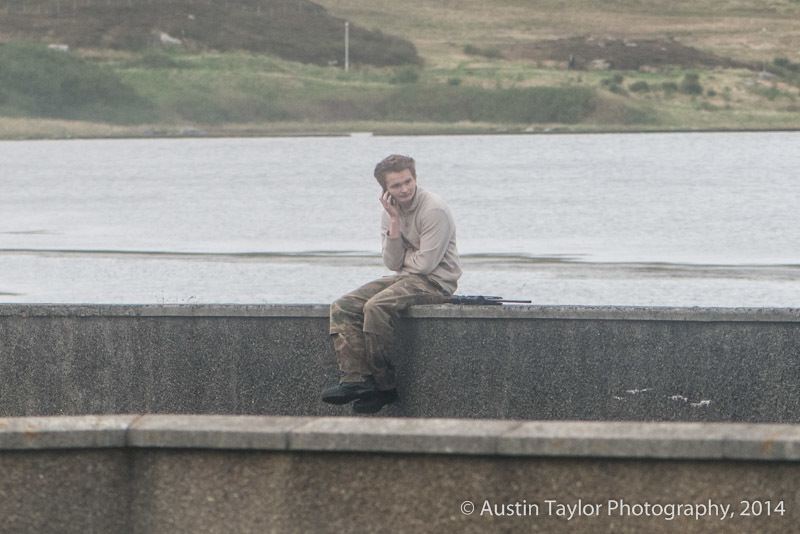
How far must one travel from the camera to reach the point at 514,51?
375 feet

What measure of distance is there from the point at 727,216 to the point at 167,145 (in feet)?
140

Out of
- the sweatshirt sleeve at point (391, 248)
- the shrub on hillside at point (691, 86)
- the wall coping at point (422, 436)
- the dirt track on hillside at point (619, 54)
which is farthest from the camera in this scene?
the dirt track on hillside at point (619, 54)

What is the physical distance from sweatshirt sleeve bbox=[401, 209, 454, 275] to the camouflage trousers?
197 mm

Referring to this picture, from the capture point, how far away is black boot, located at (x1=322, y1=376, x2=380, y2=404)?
18.8ft

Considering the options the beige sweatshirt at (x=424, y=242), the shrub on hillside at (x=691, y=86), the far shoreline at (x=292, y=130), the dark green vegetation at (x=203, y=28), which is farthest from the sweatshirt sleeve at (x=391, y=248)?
the dark green vegetation at (x=203, y=28)

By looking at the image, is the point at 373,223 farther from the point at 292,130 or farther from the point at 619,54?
the point at 619,54

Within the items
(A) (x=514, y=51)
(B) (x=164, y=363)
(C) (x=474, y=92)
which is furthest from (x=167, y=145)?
(B) (x=164, y=363)

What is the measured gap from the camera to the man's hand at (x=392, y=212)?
6.07 m

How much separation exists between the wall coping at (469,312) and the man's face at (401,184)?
0.49 metres

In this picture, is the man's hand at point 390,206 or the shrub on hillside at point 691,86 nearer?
the man's hand at point 390,206

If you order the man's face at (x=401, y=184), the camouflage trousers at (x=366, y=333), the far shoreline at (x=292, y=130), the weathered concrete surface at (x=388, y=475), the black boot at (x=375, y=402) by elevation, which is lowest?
the far shoreline at (x=292, y=130)

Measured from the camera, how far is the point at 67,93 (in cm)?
8250

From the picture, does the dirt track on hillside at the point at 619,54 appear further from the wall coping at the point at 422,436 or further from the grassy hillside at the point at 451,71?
the wall coping at the point at 422,436

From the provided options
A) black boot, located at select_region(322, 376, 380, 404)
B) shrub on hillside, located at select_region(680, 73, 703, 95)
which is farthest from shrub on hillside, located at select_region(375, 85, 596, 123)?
black boot, located at select_region(322, 376, 380, 404)
